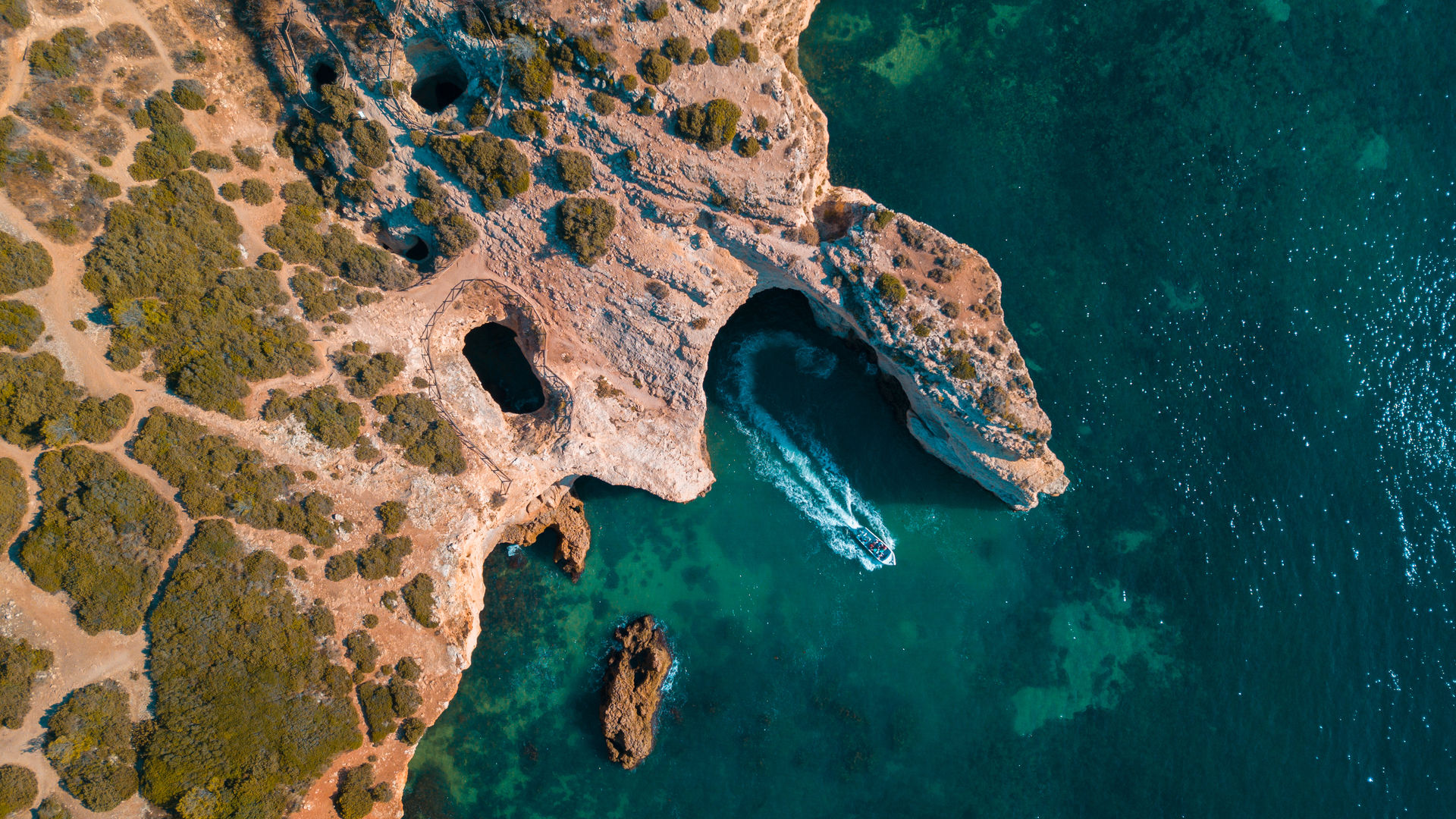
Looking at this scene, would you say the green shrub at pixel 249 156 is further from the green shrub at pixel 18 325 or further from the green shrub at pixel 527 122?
the green shrub at pixel 527 122

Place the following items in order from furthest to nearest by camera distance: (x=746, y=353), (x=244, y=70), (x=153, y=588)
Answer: (x=746, y=353) < (x=244, y=70) < (x=153, y=588)

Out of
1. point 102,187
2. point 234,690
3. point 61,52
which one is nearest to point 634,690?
point 234,690

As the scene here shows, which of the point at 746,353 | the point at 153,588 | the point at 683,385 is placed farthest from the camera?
the point at 746,353

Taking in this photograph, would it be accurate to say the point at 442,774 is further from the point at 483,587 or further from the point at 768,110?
the point at 768,110

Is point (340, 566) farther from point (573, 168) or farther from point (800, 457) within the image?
point (800, 457)

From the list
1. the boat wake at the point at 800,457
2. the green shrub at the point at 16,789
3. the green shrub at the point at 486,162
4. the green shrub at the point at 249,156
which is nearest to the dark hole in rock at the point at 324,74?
the green shrub at the point at 249,156

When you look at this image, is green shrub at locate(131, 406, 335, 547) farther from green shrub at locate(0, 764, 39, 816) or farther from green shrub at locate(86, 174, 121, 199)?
green shrub at locate(0, 764, 39, 816)

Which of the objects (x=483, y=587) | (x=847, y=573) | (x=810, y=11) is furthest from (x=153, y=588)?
(x=810, y=11)
